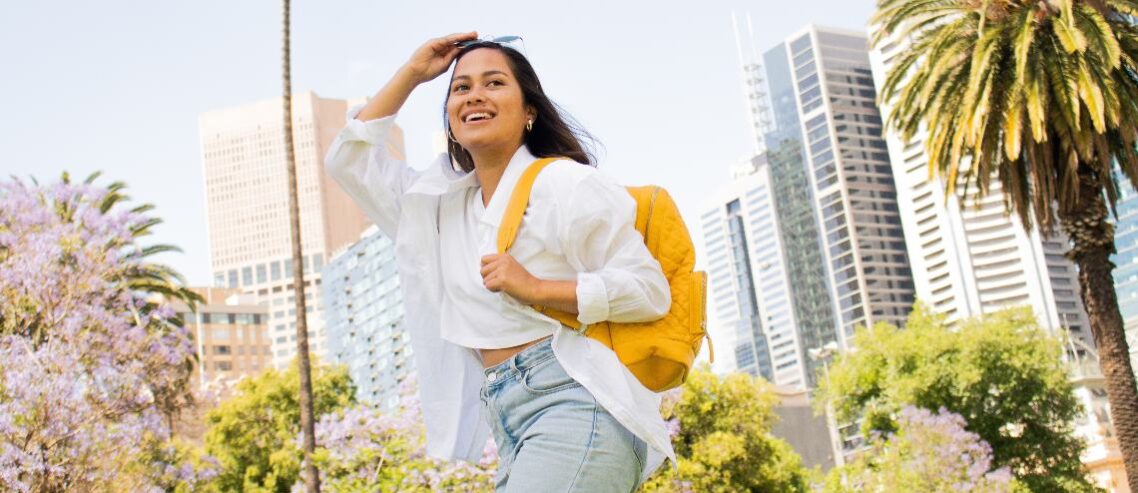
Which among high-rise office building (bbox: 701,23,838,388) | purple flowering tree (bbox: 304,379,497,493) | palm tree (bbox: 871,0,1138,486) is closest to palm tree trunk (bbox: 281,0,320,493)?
purple flowering tree (bbox: 304,379,497,493)

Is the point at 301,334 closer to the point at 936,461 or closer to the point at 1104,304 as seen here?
the point at 1104,304

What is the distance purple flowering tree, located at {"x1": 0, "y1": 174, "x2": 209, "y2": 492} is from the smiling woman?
384 inches

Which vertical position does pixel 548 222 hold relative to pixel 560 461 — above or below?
above

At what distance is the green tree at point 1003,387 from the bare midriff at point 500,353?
35658 mm

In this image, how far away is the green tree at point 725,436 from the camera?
25875 millimetres

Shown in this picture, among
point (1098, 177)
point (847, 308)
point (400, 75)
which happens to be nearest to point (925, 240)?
point (847, 308)

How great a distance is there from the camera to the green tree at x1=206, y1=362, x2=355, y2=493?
109ft

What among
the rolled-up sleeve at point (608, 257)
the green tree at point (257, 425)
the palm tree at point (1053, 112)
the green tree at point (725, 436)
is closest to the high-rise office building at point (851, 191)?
the green tree at point (257, 425)

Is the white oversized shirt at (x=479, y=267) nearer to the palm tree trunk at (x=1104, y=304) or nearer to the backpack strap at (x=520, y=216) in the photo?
the backpack strap at (x=520, y=216)

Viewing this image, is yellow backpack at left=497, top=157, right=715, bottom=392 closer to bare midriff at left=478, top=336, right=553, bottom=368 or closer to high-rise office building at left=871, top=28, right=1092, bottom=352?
bare midriff at left=478, top=336, right=553, bottom=368

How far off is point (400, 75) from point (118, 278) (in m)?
13.9

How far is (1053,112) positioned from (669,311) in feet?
51.6

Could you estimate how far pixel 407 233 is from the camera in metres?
3.30

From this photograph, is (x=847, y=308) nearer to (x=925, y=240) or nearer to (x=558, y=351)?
(x=925, y=240)
